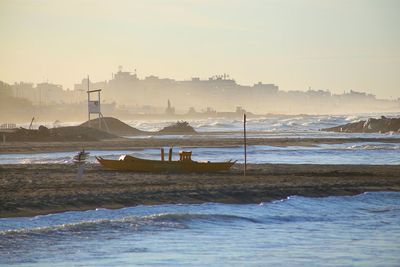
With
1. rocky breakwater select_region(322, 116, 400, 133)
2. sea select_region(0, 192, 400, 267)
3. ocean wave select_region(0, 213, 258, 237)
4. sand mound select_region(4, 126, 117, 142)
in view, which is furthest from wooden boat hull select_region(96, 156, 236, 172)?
rocky breakwater select_region(322, 116, 400, 133)

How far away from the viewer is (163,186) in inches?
1000

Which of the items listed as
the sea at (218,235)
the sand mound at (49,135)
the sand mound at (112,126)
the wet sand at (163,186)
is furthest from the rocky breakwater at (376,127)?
the sea at (218,235)

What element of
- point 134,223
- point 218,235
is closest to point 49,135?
point 134,223

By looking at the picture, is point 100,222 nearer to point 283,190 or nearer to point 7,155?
point 283,190

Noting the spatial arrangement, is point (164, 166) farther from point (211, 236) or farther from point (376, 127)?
point (376, 127)

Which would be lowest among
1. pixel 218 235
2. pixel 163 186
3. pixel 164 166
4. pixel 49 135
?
pixel 218 235

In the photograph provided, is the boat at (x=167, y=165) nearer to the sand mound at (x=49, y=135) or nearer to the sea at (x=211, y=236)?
the sea at (x=211, y=236)

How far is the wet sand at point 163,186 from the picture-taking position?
71.4ft

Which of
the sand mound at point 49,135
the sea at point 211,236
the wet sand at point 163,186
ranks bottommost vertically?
the sea at point 211,236

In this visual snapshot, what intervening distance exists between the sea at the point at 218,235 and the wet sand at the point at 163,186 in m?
0.92

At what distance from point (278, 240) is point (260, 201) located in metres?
6.24

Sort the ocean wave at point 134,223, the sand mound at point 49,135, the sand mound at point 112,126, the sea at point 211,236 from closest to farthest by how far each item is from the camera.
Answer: the sea at point 211,236 < the ocean wave at point 134,223 < the sand mound at point 49,135 < the sand mound at point 112,126

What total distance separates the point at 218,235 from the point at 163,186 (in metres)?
7.77

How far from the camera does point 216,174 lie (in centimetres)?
3038
